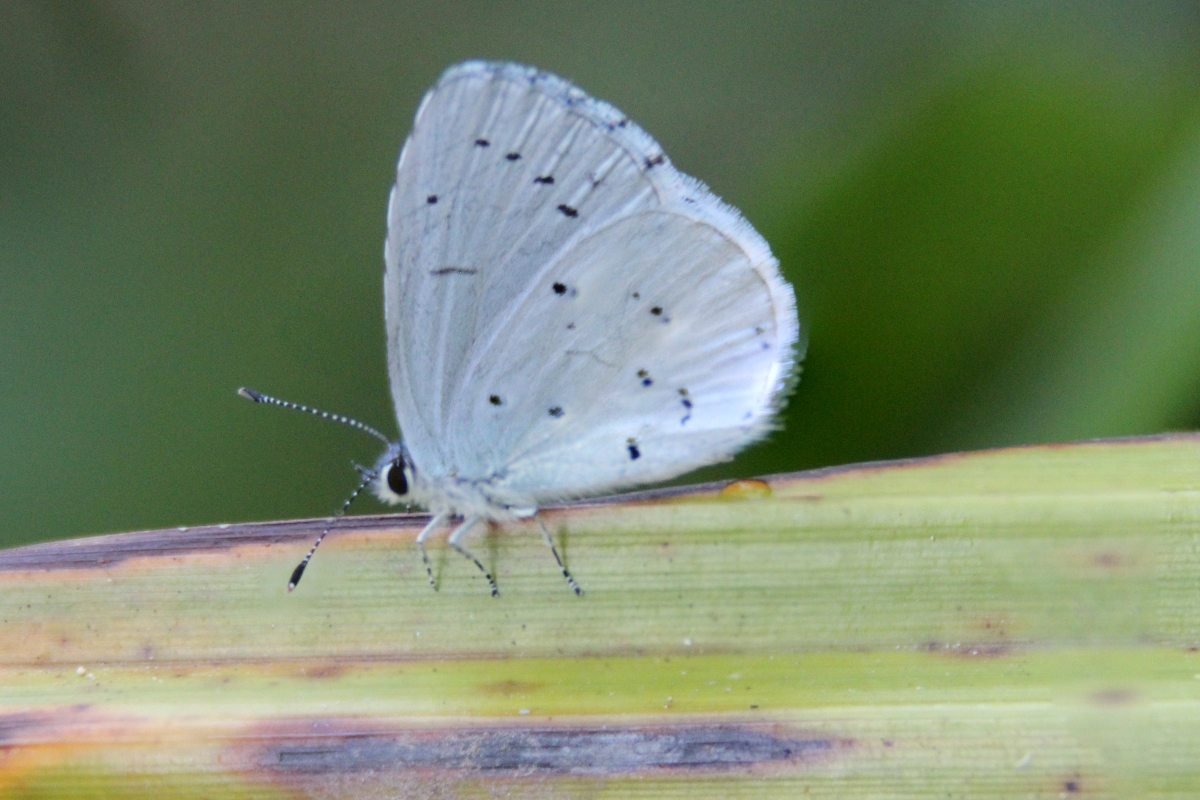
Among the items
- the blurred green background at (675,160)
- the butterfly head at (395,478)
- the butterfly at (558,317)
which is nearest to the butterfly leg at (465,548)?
the butterfly at (558,317)

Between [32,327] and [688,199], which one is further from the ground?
[688,199]

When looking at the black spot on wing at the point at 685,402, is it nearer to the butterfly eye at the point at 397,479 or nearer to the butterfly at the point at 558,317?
the butterfly at the point at 558,317

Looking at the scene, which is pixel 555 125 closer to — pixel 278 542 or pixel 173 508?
pixel 278 542

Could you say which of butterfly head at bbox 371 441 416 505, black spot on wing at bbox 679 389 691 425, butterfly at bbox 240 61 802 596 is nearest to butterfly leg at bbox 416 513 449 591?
butterfly at bbox 240 61 802 596

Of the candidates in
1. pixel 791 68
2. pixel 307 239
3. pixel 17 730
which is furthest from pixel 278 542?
pixel 791 68

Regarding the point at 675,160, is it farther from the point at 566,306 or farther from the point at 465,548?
the point at 465,548

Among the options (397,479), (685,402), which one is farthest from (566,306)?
(397,479)
